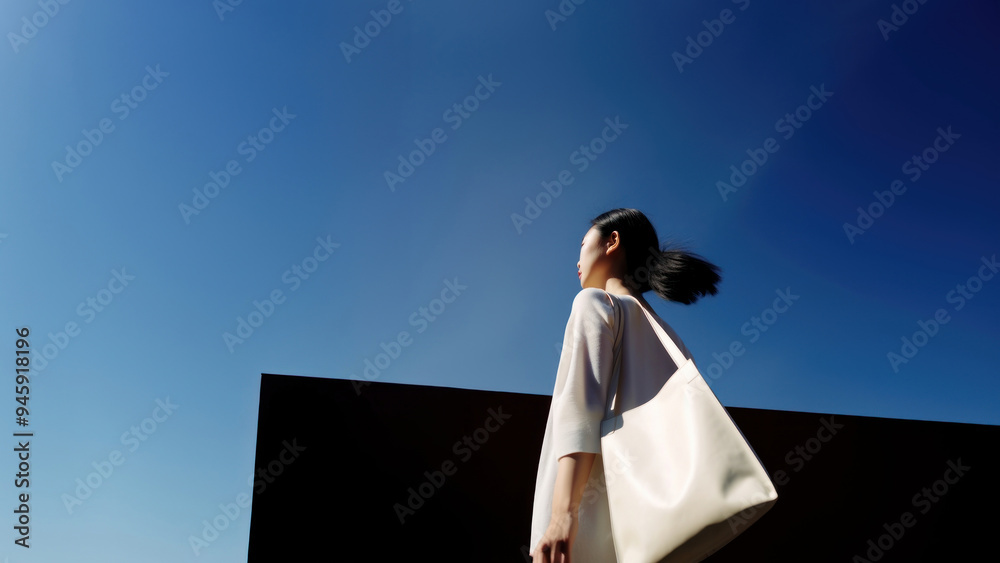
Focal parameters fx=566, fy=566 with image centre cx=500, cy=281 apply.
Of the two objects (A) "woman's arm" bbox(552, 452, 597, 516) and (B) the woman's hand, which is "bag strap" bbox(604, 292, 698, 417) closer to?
(A) "woman's arm" bbox(552, 452, 597, 516)

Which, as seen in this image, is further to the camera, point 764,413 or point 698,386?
point 764,413

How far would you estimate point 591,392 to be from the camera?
3.82ft

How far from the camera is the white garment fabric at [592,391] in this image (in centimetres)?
111

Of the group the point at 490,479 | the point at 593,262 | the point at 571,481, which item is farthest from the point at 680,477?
the point at 490,479

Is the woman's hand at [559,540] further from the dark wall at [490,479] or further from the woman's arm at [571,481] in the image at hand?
the dark wall at [490,479]

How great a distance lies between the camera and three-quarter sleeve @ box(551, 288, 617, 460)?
112 cm

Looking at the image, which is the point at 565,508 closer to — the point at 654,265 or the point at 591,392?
the point at 591,392

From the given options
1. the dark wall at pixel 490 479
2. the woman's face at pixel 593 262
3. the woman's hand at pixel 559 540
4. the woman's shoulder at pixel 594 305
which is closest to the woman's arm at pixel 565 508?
the woman's hand at pixel 559 540

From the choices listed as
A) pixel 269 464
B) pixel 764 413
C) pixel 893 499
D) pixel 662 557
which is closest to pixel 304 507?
pixel 269 464

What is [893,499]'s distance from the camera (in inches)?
86.4

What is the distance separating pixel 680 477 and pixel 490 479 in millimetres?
1175

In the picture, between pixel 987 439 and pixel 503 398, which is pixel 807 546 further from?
pixel 503 398

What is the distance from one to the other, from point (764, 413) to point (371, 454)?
4.88 ft

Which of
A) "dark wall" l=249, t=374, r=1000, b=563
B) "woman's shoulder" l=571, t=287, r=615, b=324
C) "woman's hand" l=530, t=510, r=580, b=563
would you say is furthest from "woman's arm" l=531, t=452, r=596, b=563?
"dark wall" l=249, t=374, r=1000, b=563
